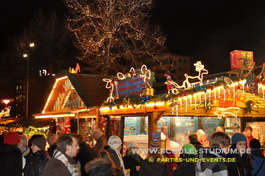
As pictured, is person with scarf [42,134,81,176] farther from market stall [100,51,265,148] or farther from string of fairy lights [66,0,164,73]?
string of fairy lights [66,0,164,73]

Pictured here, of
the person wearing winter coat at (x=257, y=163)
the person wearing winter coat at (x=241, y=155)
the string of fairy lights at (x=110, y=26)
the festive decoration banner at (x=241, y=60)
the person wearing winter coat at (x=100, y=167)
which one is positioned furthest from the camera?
the string of fairy lights at (x=110, y=26)

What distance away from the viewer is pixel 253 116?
38.8 ft

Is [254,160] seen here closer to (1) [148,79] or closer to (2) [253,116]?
(1) [148,79]

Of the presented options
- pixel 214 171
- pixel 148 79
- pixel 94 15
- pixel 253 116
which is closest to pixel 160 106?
pixel 148 79

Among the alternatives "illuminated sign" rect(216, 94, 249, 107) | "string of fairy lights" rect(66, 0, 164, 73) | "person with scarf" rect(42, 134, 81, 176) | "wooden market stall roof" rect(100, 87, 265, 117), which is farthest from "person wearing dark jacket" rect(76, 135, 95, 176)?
"string of fairy lights" rect(66, 0, 164, 73)

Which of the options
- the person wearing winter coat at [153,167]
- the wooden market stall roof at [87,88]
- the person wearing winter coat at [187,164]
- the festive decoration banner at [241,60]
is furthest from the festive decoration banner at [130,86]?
the person wearing winter coat at [187,164]

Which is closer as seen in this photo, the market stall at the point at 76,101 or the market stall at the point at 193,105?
the market stall at the point at 193,105

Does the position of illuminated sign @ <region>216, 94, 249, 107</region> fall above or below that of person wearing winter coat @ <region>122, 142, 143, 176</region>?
above

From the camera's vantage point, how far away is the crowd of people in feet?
13.1

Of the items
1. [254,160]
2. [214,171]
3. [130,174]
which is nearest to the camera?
[214,171]

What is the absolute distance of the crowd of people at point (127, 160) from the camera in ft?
13.1

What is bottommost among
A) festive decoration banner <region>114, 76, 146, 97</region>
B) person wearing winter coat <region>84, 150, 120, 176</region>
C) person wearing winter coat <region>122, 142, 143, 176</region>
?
person wearing winter coat <region>122, 142, 143, 176</region>

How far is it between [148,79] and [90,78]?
4.80m

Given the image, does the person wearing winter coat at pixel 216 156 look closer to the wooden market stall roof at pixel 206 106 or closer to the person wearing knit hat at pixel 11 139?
the person wearing knit hat at pixel 11 139
